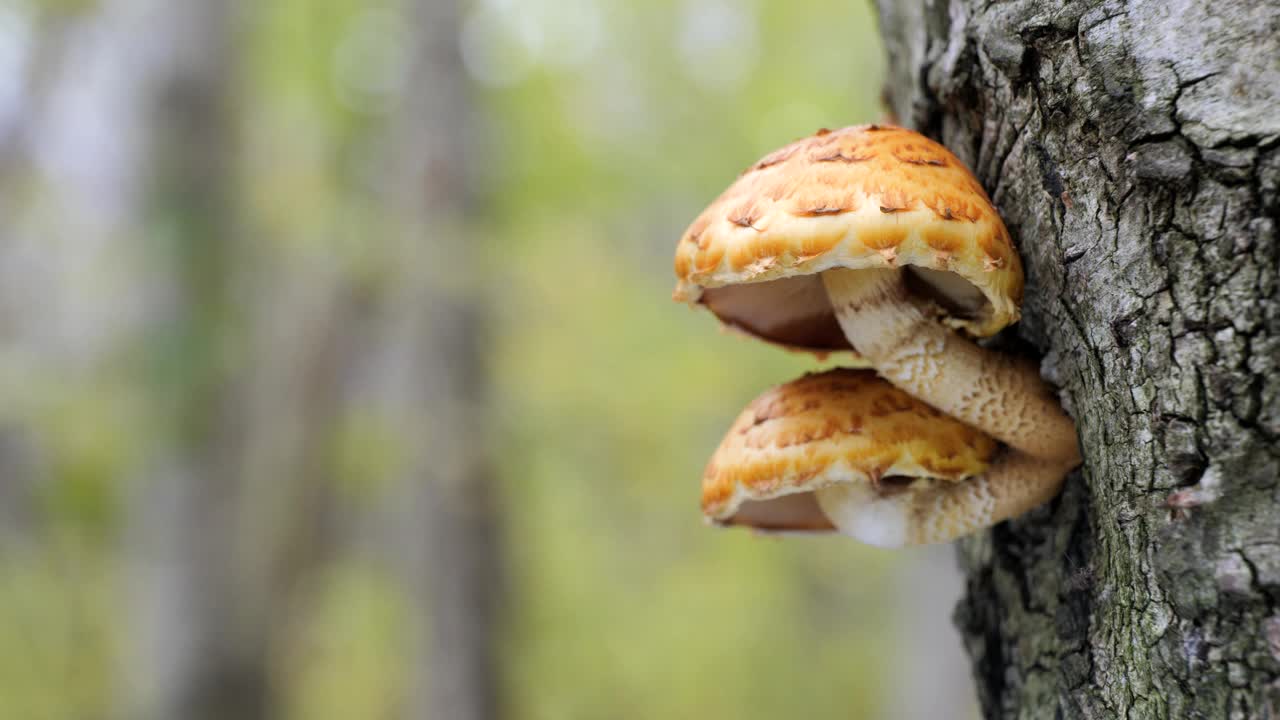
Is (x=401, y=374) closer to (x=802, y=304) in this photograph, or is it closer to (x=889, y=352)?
(x=802, y=304)

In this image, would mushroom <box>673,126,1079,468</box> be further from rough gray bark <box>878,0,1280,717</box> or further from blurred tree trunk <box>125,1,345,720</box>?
blurred tree trunk <box>125,1,345,720</box>

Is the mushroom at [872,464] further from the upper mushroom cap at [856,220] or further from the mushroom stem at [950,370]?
the upper mushroom cap at [856,220]

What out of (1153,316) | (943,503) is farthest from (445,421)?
(1153,316)

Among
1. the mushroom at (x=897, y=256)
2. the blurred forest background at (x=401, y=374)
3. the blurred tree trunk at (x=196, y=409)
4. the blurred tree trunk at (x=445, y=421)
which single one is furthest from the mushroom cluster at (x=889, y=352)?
the blurred tree trunk at (x=445, y=421)

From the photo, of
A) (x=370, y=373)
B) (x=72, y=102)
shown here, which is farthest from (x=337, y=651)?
(x=72, y=102)

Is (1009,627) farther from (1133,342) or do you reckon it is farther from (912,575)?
(912,575)

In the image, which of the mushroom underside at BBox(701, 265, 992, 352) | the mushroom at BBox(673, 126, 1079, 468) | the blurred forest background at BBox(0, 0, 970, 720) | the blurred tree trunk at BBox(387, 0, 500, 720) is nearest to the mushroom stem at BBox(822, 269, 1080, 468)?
the mushroom at BBox(673, 126, 1079, 468)
